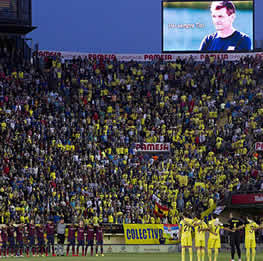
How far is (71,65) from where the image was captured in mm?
52375

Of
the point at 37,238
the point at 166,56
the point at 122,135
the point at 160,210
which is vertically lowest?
the point at 37,238

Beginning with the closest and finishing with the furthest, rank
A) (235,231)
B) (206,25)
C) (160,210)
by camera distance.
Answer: (235,231) → (160,210) → (206,25)

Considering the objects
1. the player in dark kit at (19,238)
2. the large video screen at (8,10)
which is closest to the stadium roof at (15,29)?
the large video screen at (8,10)

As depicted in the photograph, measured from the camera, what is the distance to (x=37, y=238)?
35.0 m

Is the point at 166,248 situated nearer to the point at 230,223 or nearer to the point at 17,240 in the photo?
the point at 17,240

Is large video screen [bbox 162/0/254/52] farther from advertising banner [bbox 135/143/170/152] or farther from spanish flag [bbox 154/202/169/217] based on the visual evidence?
spanish flag [bbox 154/202/169/217]

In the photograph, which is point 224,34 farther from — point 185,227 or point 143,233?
point 185,227

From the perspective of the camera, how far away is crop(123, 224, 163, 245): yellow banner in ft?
128

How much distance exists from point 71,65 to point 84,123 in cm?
656

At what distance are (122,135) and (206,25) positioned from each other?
1436cm

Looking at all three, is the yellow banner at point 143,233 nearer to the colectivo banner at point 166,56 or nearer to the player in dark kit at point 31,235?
the player in dark kit at point 31,235

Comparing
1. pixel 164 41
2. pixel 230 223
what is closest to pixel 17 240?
pixel 230 223

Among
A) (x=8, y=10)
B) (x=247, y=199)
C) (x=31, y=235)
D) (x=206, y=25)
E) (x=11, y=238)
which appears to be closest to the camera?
(x=11, y=238)

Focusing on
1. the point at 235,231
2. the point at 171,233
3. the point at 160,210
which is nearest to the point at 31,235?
the point at 171,233
